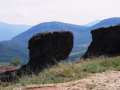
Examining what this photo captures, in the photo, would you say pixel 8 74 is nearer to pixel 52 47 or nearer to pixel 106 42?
pixel 52 47

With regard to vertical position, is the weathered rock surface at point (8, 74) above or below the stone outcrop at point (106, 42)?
below

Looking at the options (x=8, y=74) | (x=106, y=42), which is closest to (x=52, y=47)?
(x=106, y=42)

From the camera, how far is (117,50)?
621 inches

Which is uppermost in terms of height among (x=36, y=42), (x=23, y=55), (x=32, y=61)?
(x=36, y=42)

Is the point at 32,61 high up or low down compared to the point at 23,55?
up

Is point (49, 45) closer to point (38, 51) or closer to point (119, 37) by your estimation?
point (38, 51)

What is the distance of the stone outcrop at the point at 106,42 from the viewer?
16.2 metres

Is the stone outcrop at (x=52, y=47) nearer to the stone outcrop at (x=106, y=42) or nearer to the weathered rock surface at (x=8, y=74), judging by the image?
the weathered rock surface at (x=8, y=74)

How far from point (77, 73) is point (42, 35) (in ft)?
39.3

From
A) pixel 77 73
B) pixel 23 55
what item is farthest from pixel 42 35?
pixel 23 55

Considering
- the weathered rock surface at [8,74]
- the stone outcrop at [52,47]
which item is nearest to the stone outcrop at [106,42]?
the stone outcrop at [52,47]

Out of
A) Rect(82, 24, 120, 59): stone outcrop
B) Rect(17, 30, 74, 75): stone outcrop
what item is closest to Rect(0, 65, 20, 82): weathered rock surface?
Rect(17, 30, 74, 75): stone outcrop

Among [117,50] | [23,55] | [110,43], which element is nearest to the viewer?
[117,50]

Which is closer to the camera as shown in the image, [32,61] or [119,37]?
[119,37]
